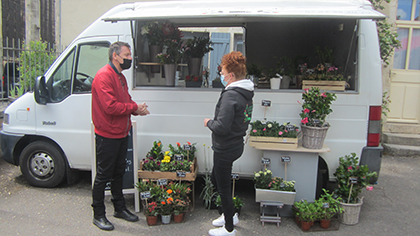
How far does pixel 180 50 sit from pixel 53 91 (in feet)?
6.08

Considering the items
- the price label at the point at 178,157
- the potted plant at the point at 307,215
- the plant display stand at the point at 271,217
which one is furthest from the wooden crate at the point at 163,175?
the potted plant at the point at 307,215

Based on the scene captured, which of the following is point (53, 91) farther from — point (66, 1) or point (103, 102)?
point (66, 1)

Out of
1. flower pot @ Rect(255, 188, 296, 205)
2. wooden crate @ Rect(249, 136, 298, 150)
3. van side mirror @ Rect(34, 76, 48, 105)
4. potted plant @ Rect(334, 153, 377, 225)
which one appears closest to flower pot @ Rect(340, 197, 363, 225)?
potted plant @ Rect(334, 153, 377, 225)

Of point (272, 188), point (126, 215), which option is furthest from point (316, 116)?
point (126, 215)

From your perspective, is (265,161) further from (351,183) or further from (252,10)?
(252,10)

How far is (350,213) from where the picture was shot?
12.2ft

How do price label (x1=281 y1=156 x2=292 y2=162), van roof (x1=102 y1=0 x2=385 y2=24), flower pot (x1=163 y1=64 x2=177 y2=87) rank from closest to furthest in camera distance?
van roof (x1=102 y1=0 x2=385 y2=24) < price label (x1=281 y1=156 x2=292 y2=162) < flower pot (x1=163 y1=64 x2=177 y2=87)

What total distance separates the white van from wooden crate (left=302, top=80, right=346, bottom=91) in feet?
0.34

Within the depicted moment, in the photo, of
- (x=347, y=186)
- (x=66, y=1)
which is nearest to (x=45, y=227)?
(x=347, y=186)

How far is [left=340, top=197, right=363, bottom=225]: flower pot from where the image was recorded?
368cm

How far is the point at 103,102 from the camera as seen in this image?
10.7 ft

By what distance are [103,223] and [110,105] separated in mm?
1361

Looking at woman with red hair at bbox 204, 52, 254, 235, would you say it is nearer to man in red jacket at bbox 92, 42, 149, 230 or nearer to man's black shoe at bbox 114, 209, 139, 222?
man in red jacket at bbox 92, 42, 149, 230

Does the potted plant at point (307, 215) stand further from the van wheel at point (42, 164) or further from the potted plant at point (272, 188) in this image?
the van wheel at point (42, 164)
